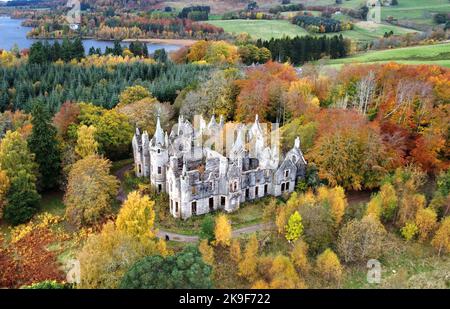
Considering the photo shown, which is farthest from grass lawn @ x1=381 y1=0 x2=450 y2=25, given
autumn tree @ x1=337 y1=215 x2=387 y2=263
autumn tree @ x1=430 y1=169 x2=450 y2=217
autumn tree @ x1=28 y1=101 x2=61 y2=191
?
autumn tree @ x1=28 y1=101 x2=61 y2=191

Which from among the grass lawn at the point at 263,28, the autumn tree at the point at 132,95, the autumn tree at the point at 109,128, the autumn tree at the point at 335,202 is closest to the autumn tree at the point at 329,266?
the autumn tree at the point at 335,202

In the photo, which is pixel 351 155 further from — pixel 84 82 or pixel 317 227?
pixel 84 82

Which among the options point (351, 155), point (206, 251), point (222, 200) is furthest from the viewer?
point (351, 155)

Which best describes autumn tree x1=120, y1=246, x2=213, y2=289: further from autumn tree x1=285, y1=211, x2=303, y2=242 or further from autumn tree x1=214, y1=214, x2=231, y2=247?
autumn tree x1=285, y1=211, x2=303, y2=242

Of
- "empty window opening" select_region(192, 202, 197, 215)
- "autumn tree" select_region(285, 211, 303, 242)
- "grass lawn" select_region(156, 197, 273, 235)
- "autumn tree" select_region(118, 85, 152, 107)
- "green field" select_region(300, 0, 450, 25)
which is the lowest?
"grass lawn" select_region(156, 197, 273, 235)

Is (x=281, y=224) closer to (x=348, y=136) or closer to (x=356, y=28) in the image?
(x=348, y=136)

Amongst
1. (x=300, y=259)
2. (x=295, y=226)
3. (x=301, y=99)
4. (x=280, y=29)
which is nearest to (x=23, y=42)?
(x=280, y=29)

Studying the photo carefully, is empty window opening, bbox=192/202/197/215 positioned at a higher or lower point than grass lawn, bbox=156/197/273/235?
higher
